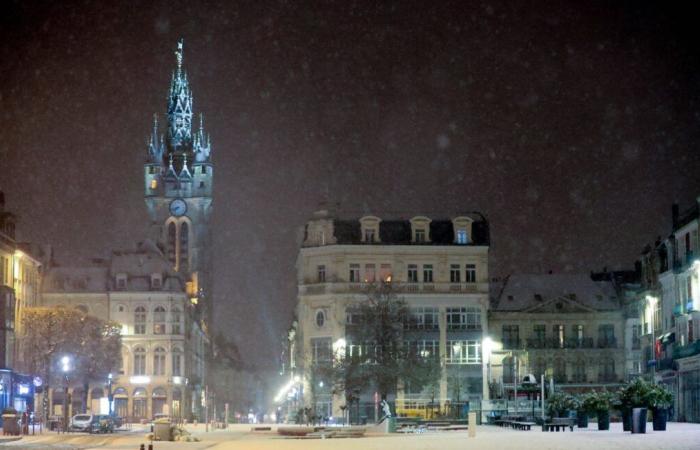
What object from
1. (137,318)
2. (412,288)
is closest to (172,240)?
(137,318)

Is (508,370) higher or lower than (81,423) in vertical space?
higher

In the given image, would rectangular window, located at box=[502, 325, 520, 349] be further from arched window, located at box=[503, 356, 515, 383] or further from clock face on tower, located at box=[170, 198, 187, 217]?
clock face on tower, located at box=[170, 198, 187, 217]

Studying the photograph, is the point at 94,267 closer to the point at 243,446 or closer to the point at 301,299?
the point at 301,299

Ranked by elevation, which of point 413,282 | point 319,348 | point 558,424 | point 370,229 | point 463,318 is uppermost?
point 370,229

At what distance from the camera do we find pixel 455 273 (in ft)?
358

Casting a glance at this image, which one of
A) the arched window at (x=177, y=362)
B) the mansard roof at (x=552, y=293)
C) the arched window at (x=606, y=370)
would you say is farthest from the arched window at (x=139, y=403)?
the arched window at (x=606, y=370)

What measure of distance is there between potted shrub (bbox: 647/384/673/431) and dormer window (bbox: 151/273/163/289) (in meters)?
79.5

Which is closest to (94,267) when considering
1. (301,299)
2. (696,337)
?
(301,299)

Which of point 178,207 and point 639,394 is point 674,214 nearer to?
point 639,394

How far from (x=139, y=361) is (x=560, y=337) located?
40.7 m

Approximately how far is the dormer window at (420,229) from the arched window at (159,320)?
30.4 metres

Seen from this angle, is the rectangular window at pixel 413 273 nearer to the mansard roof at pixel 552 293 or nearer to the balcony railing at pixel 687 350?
the mansard roof at pixel 552 293

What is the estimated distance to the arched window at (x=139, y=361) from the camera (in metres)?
127

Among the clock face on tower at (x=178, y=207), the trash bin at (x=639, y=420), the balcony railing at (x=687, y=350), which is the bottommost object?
the trash bin at (x=639, y=420)
